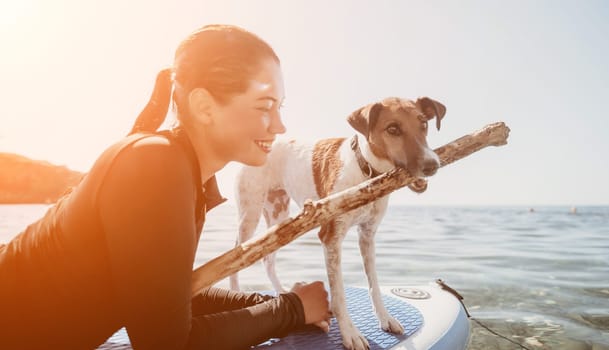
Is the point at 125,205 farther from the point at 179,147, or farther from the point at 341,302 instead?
the point at 341,302

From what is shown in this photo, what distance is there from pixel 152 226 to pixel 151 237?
0.10 feet

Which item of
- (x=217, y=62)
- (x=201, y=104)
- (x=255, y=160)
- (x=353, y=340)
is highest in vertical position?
(x=217, y=62)

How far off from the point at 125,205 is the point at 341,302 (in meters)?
1.73

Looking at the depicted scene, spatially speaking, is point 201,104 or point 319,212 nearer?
point 201,104

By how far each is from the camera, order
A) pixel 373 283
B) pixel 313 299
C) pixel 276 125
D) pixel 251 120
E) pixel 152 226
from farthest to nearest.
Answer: pixel 373 283
pixel 313 299
pixel 276 125
pixel 251 120
pixel 152 226

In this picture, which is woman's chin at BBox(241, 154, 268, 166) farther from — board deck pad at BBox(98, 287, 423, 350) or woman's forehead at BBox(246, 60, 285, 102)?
board deck pad at BBox(98, 287, 423, 350)

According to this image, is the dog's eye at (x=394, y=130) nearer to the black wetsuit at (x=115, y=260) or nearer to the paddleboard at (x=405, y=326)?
the paddleboard at (x=405, y=326)

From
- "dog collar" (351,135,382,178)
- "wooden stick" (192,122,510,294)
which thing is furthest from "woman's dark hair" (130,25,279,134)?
"dog collar" (351,135,382,178)

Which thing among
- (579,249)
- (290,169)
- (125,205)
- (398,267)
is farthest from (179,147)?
(579,249)

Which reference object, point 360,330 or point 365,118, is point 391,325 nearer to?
point 360,330

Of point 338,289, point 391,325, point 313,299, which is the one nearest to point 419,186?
point 338,289

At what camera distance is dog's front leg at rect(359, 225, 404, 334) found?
2.66m

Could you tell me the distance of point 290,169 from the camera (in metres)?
3.31

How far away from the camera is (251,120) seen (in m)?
1.43
